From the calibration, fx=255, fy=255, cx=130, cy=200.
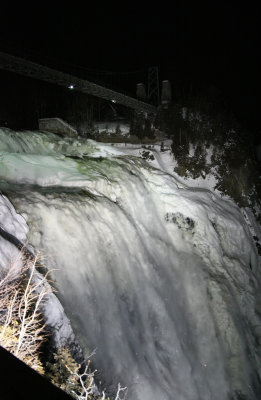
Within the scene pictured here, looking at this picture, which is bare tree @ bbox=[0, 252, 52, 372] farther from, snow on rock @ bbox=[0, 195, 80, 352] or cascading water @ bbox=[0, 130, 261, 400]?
cascading water @ bbox=[0, 130, 261, 400]

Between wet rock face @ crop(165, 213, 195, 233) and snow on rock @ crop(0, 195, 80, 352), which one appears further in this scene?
wet rock face @ crop(165, 213, 195, 233)

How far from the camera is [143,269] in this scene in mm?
9109

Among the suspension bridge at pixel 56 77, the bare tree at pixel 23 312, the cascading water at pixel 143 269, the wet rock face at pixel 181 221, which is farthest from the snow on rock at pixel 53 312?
the suspension bridge at pixel 56 77

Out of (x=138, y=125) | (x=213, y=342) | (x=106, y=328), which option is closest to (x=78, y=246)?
(x=106, y=328)

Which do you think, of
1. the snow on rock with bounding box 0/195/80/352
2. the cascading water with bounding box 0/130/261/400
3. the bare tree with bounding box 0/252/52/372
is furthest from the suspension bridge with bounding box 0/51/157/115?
the bare tree with bounding box 0/252/52/372

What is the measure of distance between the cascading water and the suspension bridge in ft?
9.99

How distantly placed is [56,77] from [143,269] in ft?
38.0

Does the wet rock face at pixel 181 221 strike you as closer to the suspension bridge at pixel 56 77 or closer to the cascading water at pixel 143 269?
the cascading water at pixel 143 269

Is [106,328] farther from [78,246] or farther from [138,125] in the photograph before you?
[138,125]

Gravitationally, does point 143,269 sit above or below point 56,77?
below

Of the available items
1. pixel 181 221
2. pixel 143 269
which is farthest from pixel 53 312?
pixel 181 221

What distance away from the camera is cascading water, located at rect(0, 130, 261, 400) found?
6762mm

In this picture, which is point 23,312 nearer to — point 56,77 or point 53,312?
point 53,312

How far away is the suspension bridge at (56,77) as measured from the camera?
458 inches
